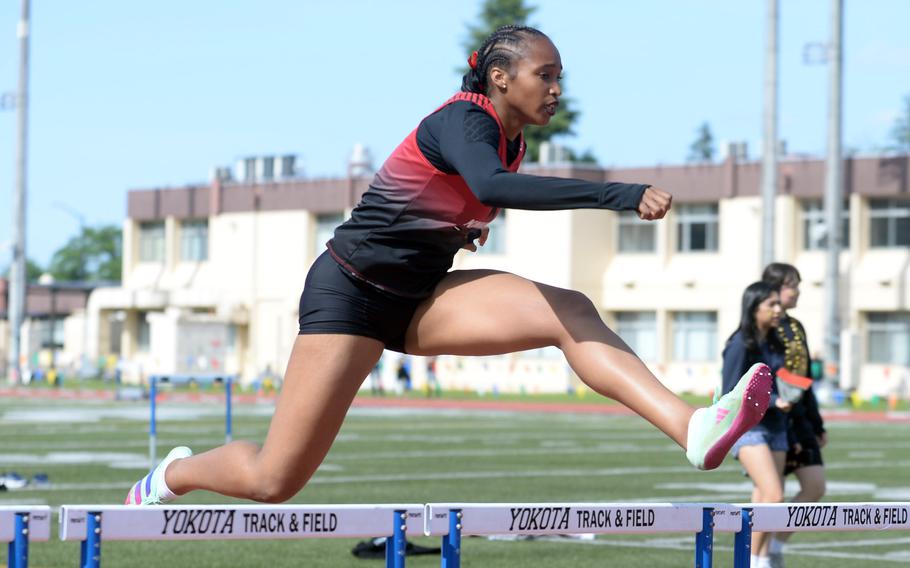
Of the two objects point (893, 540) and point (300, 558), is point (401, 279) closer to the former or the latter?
point (300, 558)

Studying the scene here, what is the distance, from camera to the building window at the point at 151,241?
259 feet

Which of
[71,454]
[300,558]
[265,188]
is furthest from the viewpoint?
[265,188]

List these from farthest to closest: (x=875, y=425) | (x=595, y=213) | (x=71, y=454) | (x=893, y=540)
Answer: (x=595, y=213)
(x=875, y=425)
(x=71, y=454)
(x=893, y=540)

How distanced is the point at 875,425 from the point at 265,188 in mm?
41778

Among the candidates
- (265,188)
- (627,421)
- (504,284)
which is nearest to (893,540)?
(504,284)

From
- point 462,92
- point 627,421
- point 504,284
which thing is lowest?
point 627,421

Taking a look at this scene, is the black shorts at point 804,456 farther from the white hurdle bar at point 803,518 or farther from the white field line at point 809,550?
the white hurdle bar at point 803,518

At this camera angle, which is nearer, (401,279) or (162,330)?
(401,279)

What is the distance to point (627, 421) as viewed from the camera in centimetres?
3528

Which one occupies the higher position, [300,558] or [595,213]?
[595,213]

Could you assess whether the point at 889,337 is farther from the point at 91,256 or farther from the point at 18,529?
the point at 91,256

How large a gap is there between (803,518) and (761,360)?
13.6 ft

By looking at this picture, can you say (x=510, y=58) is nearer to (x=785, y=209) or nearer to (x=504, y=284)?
(x=504, y=284)

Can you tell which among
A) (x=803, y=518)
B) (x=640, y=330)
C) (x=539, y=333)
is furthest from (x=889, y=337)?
(x=539, y=333)
